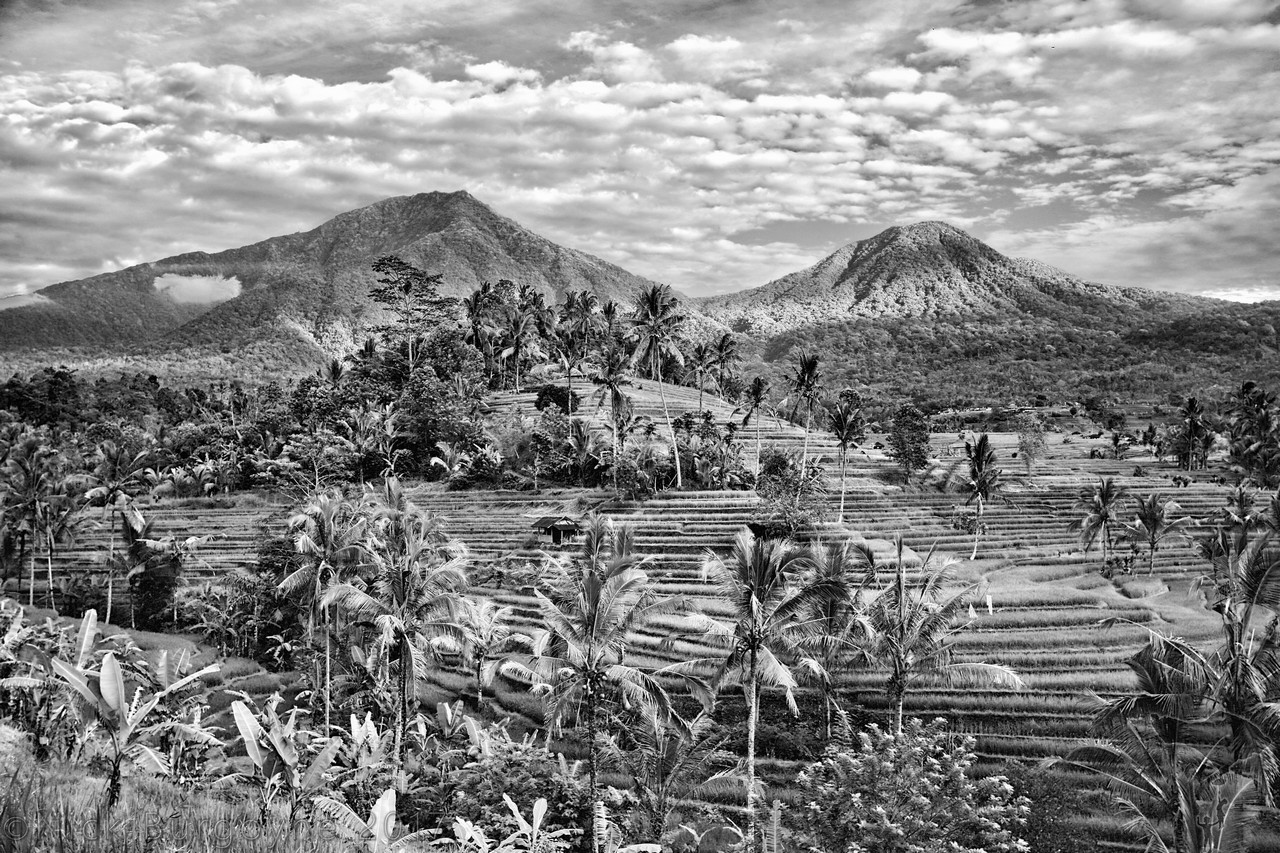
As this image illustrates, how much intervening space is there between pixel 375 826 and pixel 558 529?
39.2 m

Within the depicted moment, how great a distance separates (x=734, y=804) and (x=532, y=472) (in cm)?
4461

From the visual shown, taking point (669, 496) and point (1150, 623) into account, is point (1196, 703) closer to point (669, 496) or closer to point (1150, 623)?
point (1150, 623)

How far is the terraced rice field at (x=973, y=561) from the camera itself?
27.2 meters

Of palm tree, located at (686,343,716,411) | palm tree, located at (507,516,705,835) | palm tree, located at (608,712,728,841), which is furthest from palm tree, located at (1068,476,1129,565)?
palm tree, located at (686,343,716,411)

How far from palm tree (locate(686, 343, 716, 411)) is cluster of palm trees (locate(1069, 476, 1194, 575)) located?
41357 millimetres

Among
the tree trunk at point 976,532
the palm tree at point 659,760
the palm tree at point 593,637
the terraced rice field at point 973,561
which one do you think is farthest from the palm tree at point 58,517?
the tree trunk at point 976,532

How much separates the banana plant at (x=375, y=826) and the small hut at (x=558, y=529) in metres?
36.2

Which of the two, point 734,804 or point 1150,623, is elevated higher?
point 1150,623

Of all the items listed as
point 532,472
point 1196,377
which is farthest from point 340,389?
point 1196,377

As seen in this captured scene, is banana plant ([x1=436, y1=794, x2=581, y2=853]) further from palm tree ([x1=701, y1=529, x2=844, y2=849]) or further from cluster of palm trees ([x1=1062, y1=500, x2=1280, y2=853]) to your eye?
cluster of palm trees ([x1=1062, y1=500, x2=1280, y2=853])

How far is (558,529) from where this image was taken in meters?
51.0

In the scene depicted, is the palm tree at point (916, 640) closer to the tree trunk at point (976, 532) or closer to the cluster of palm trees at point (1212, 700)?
the cluster of palm trees at point (1212, 700)

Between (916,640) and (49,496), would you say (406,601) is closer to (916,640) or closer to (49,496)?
(916,640)

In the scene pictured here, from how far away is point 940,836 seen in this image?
1692cm
